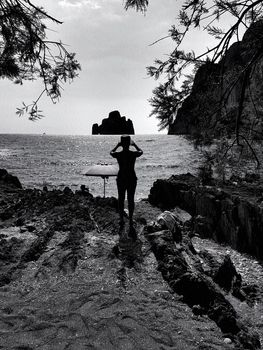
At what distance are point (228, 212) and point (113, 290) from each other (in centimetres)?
584

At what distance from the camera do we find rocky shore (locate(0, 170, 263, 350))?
400 cm

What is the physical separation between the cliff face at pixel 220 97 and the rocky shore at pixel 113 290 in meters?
2.55

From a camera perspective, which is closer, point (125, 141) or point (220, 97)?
point (220, 97)

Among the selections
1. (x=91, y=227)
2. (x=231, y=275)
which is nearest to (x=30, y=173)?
(x=91, y=227)

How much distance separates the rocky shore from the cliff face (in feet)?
8.36

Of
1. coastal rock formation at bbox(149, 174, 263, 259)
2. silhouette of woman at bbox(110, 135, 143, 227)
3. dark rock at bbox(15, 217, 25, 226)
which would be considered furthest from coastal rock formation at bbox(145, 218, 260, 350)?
dark rock at bbox(15, 217, 25, 226)

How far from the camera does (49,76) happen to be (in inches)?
218

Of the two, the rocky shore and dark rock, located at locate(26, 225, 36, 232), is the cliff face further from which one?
dark rock, located at locate(26, 225, 36, 232)

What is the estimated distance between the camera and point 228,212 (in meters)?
9.88

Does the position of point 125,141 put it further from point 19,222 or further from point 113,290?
point 19,222

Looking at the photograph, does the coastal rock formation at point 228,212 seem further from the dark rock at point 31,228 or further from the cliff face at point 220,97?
the dark rock at point 31,228

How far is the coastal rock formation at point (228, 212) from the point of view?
8.91m

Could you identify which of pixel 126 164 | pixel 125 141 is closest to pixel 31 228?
pixel 126 164

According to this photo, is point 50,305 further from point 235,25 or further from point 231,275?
point 235,25
